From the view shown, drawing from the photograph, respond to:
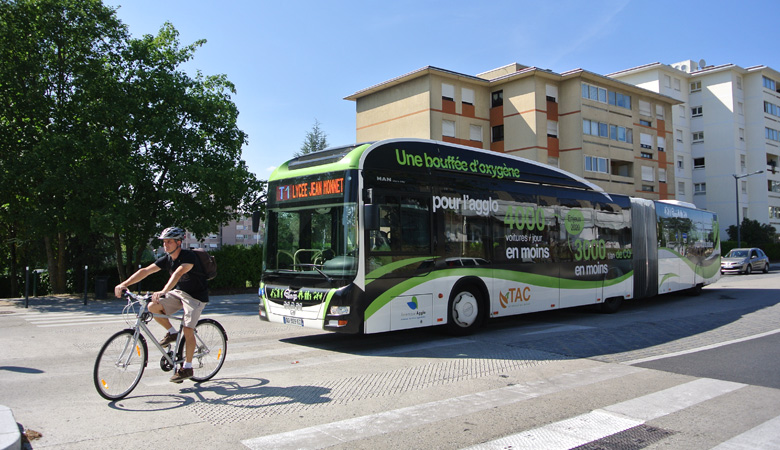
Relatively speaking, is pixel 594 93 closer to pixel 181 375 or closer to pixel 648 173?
pixel 648 173

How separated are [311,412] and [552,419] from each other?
2.31 m

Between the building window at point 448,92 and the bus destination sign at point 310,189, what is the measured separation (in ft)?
112

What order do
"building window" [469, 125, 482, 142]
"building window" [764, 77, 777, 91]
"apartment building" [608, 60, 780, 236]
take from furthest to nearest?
"building window" [764, 77, 777, 91] → "apartment building" [608, 60, 780, 236] → "building window" [469, 125, 482, 142]

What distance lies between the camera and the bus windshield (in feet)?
26.8

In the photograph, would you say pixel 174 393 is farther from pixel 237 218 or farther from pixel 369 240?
pixel 237 218

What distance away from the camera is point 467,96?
43562 mm

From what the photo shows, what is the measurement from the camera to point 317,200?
8719 mm

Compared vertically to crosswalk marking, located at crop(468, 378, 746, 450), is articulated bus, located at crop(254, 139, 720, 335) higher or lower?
higher

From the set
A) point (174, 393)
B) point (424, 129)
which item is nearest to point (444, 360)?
point (174, 393)

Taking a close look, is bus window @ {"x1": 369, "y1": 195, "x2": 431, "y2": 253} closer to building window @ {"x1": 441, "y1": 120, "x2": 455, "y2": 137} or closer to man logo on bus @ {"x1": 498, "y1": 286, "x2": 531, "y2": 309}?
man logo on bus @ {"x1": 498, "y1": 286, "x2": 531, "y2": 309}

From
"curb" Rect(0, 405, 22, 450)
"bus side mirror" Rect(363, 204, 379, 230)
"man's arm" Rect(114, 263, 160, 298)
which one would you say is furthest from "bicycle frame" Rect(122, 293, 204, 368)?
"bus side mirror" Rect(363, 204, 379, 230)

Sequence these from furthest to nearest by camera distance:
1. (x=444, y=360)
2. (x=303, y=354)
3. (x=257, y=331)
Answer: (x=257, y=331), (x=303, y=354), (x=444, y=360)

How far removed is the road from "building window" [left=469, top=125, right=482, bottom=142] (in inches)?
1347

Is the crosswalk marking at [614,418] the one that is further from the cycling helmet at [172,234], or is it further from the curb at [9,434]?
the cycling helmet at [172,234]
